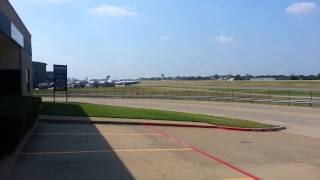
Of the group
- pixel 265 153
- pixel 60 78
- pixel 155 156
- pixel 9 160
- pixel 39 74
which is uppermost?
pixel 39 74

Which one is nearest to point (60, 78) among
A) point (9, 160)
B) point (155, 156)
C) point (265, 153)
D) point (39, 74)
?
point (265, 153)

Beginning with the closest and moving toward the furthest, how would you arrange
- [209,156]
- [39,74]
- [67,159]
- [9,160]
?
[9,160]
[67,159]
[209,156]
[39,74]

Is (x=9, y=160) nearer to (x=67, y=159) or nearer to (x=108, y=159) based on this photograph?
(x=67, y=159)

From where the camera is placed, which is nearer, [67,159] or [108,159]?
[67,159]

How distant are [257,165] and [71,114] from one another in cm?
1502

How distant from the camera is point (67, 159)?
12695 mm

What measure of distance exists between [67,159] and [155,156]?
2296 millimetres

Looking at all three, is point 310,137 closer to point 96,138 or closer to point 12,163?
point 96,138

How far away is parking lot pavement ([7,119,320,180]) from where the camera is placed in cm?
1113

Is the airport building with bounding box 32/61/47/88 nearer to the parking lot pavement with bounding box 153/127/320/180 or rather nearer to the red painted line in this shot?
the parking lot pavement with bounding box 153/127/320/180

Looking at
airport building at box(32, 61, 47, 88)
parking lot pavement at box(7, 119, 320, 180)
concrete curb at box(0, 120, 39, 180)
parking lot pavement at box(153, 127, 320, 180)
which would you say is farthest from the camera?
airport building at box(32, 61, 47, 88)

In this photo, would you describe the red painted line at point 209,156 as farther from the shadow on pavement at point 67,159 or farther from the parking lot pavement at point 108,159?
the shadow on pavement at point 67,159

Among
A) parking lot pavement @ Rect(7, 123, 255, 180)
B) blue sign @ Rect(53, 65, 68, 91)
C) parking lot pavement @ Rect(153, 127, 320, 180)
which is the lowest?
parking lot pavement @ Rect(153, 127, 320, 180)

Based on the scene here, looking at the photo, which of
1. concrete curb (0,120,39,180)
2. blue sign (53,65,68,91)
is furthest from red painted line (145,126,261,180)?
blue sign (53,65,68,91)
